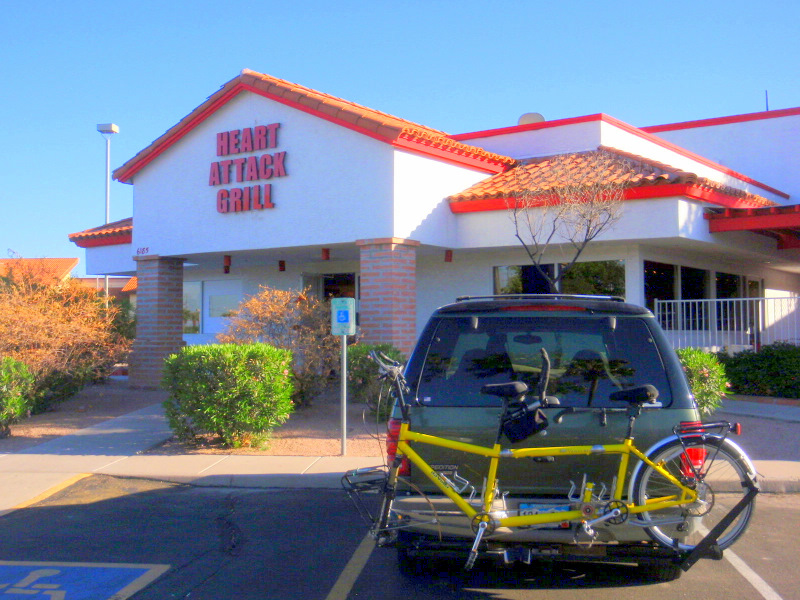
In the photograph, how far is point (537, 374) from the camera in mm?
5234

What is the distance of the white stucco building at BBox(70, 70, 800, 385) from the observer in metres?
13.0

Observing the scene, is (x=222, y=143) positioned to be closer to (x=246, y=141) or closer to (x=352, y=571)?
(x=246, y=141)

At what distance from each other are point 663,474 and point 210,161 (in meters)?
12.3

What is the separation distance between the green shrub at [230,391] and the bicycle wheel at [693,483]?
21.0 ft

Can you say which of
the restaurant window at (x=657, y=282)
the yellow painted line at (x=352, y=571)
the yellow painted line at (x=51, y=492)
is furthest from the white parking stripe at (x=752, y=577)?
the restaurant window at (x=657, y=282)

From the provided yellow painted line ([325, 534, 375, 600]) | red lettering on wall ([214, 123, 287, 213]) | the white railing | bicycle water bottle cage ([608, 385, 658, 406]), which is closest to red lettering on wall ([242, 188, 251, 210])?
red lettering on wall ([214, 123, 287, 213])

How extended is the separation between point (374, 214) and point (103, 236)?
27.1ft

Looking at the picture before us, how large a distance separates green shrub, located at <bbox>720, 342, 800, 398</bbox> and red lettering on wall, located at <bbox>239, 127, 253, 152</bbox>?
9.27 metres

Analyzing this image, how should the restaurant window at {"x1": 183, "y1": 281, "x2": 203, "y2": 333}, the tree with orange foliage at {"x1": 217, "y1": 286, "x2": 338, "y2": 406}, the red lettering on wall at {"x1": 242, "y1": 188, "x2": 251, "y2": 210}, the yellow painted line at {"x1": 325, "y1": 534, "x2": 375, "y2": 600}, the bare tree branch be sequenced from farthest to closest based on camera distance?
the restaurant window at {"x1": 183, "y1": 281, "x2": 203, "y2": 333} < the red lettering on wall at {"x1": 242, "y1": 188, "x2": 251, "y2": 210} < the bare tree branch < the tree with orange foliage at {"x1": 217, "y1": 286, "x2": 338, "y2": 406} < the yellow painted line at {"x1": 325, "y1": 534, "x2": 375, "y2": 600}

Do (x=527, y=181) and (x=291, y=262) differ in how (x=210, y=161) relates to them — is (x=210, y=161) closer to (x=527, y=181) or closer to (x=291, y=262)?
(x=291, y=262)

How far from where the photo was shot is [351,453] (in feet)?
32.7

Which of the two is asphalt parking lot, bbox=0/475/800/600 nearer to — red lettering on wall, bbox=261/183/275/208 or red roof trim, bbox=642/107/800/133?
red lettering on wall, bbox=261/183/275/208

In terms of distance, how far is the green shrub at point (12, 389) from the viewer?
11.4 metres

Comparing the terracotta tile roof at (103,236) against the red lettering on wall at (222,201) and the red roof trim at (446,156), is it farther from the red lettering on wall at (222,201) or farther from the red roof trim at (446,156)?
the red roof trim at (446,156)
